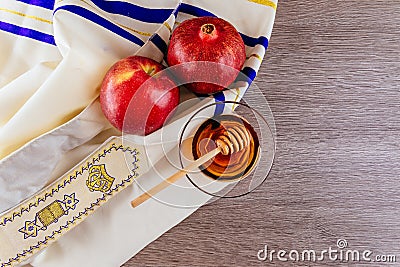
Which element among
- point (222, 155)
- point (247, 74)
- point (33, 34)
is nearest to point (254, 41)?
point (247, 74)

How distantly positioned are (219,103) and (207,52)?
0.20ft

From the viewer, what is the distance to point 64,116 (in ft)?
2.14

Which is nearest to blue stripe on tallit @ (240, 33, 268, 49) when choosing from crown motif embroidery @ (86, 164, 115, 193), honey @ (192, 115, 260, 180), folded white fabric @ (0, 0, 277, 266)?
folded white fabric @ (0, 0, 277, 266)

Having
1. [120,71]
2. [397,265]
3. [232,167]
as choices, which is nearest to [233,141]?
[232,167]

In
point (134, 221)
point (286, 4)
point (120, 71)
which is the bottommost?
point (134, 221)

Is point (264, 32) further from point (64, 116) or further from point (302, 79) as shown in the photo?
point (64, 116)

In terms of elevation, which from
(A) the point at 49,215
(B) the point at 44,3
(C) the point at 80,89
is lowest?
(A) the point at 49,215

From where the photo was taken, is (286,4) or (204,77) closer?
(204,77)

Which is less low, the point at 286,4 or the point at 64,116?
the point at 286,4

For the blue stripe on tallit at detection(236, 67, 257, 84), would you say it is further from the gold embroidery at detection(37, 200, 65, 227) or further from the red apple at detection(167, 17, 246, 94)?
the gold embroidery at detection(37, 200, 65, 227)

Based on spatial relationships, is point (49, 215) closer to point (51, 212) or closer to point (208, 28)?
point (51, 212)

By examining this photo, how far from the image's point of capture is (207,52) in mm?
627

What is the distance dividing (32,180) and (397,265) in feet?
1.52

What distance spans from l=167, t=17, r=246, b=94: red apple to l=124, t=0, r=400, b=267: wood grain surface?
0.37 ft
